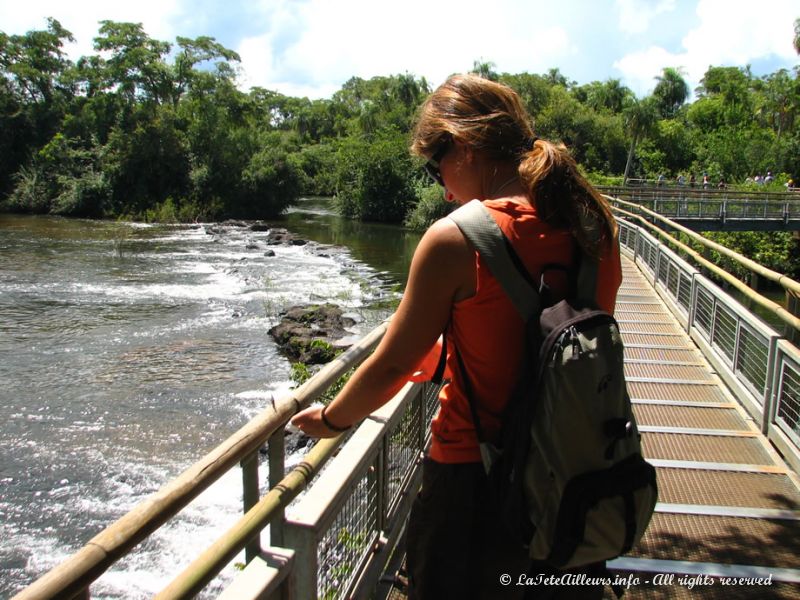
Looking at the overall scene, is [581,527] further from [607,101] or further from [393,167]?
[607,101]

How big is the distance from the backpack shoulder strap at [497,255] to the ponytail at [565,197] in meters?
0.17

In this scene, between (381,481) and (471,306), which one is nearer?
(471,306)

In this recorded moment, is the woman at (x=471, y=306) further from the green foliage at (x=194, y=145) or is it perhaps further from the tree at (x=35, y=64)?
the tree at (x=35, y=64)

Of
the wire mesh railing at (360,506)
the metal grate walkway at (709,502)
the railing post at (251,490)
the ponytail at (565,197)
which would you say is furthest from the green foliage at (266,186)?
the ponytail at (565,197)

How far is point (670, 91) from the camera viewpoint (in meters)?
80.1

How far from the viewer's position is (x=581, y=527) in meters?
1.56

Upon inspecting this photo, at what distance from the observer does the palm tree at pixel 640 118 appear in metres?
59.1

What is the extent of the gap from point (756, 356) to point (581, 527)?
4.67 m

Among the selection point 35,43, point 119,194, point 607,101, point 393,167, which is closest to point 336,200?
point 393,167

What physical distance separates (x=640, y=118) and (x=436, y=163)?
62525mm

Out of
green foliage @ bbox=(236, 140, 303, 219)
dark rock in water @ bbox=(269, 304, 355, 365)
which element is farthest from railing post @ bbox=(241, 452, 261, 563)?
green foliage @ bbox=(236, 140, 303, 219)

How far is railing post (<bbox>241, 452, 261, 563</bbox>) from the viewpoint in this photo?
2.06 metres

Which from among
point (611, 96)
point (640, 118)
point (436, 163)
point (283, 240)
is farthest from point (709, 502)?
point (611, 96)

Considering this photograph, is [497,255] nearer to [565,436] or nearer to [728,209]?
[565,436]
